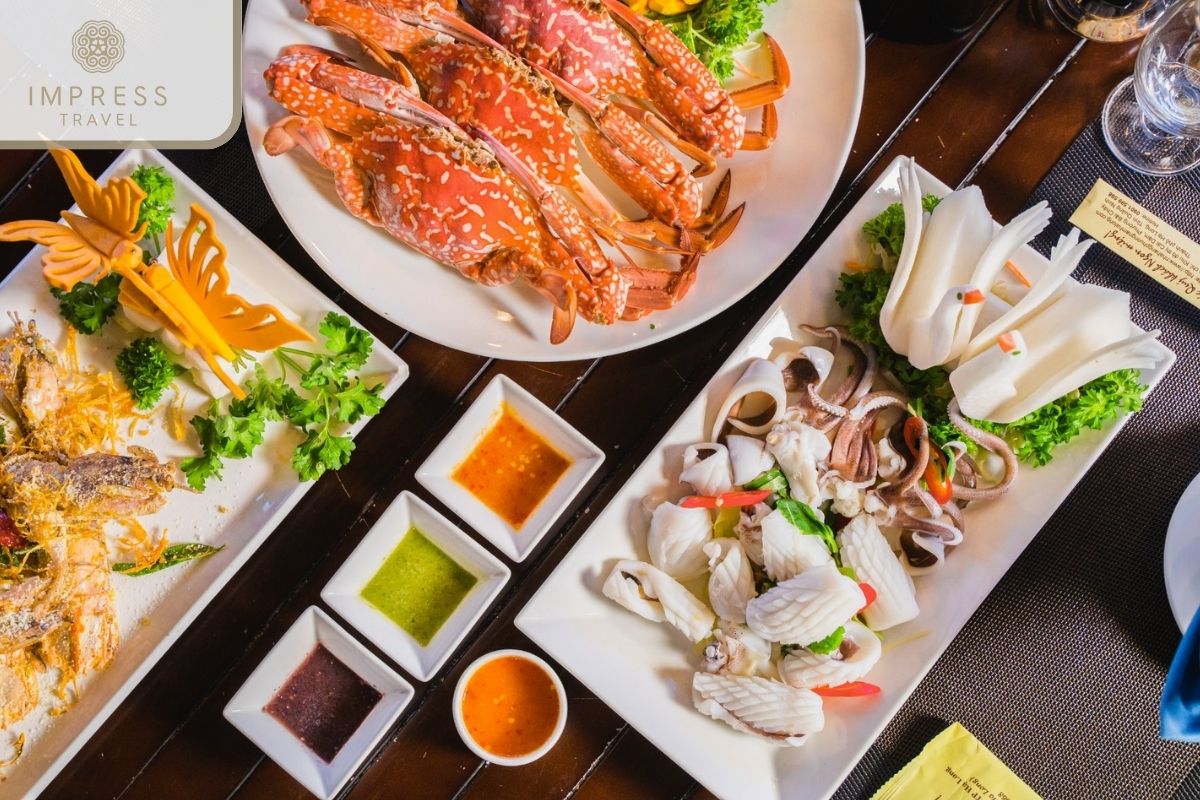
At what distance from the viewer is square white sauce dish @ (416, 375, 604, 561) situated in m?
1.64

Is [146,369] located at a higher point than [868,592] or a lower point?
lower

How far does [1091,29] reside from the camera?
1.80m

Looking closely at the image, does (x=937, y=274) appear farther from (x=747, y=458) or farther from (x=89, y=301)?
(x=89, y=301)

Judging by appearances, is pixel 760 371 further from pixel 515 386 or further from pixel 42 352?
pixel 42 352

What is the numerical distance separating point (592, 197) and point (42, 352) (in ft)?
2.96

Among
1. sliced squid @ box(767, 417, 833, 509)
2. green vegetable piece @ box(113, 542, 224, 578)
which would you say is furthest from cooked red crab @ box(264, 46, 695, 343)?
green vegetable piece @ box(113, 542, 224, 578)

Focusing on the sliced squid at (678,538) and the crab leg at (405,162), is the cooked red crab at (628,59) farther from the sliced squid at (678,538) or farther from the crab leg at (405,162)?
the sliced squid at (678,538)

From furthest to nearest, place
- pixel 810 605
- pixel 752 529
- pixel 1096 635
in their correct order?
pixel 1096 635 < pixel 752 529 < pixel 810 605

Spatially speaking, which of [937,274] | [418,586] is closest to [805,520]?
[937,274]

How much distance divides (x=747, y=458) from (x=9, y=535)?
1161 mm

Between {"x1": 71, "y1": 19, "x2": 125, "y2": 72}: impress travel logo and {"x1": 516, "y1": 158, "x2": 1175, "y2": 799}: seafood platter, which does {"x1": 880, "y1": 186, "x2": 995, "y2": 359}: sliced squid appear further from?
{"x1": 71, "y1": 19, "x2": 125, "y2": 72}: impress travel logo

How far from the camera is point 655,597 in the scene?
161 centimetres

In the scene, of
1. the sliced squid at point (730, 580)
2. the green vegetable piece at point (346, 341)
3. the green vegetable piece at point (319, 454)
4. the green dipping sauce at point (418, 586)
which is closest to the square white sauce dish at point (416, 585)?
the green dipping sauce at point (418, 586)

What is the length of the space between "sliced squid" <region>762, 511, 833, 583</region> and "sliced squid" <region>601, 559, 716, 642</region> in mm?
140
